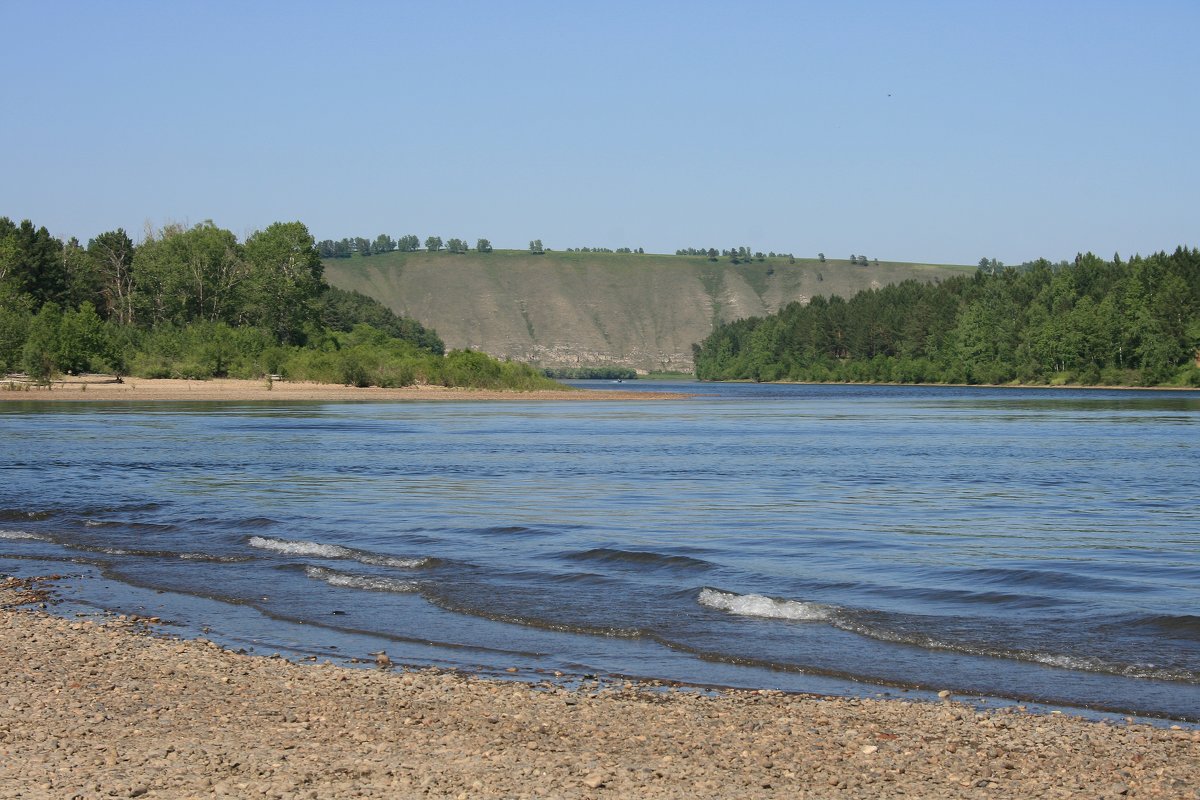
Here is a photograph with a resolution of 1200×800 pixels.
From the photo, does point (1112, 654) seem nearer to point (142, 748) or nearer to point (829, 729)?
point (829, 729)

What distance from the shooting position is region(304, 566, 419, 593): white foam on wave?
659 inches

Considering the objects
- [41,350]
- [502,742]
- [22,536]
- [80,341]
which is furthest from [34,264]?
[502,742]

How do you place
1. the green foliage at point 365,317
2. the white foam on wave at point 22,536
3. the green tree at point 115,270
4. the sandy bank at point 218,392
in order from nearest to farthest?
the white foam on wave at point 22,536
the sandy bank at point 218,392
the green tree at point 115,270
the green foliage at point 365,317

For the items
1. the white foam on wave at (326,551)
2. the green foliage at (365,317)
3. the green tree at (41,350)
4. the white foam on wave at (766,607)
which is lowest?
the white foam on wave at (326,551)

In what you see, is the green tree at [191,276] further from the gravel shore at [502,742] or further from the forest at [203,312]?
the gravel shore at [502,742]

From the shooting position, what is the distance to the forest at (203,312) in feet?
336

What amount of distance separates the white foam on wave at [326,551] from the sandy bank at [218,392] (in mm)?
72027

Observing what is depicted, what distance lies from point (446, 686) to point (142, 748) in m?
2.92

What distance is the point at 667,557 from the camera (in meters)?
19.1

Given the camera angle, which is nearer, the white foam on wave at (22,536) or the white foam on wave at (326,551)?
the white foam on wave at (326,551)

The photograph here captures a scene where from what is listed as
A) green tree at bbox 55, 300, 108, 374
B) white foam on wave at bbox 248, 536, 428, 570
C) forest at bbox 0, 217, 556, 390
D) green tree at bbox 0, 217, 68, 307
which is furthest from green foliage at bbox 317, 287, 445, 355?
white foam on wave at bbox 248, 536, 428, 570

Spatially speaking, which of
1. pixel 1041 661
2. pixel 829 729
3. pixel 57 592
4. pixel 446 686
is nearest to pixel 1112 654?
pixel 1041 661

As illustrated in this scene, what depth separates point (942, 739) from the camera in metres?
9.29

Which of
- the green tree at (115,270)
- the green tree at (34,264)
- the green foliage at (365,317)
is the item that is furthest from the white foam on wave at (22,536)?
the green foliage at (365,317)
